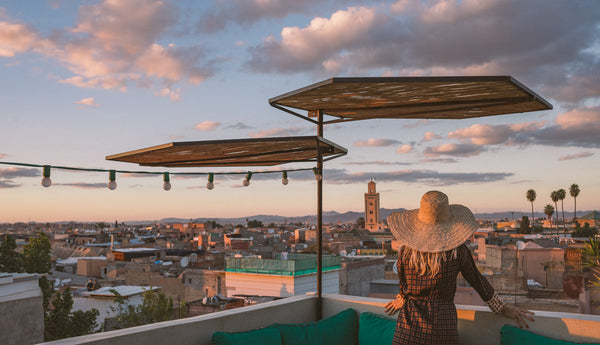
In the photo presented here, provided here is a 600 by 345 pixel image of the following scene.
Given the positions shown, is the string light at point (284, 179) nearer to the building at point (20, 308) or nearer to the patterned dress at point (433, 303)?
the patterned dress at point (433, 303)

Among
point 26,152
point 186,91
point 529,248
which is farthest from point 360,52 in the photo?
point 26,152

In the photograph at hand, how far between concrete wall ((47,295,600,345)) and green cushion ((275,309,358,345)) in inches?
5.9

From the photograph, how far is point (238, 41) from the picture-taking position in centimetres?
913

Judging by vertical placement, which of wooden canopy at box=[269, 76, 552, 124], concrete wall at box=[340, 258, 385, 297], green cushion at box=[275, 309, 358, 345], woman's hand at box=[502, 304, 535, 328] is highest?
wooden canopy at box=[269, 76, 552, 124]

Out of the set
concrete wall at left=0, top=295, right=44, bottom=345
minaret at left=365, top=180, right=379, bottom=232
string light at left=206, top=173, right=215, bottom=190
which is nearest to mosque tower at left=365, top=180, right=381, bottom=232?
minaret at left=365, top=180, right=379, bottom=232

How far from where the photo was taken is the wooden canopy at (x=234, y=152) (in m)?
3.24

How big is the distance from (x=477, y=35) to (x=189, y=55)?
7.09m

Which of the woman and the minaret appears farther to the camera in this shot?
the minaret

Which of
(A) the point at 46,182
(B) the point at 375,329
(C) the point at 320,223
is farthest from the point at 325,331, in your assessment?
(A) the point at 46,182

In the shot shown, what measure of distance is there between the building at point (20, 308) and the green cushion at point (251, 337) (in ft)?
39.3

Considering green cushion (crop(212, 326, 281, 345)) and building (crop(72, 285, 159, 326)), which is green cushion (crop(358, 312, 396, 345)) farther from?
building (crop(72, 285, 159, 326))

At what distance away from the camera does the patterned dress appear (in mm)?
2777

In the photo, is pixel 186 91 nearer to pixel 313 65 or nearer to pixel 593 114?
pixel 313 65

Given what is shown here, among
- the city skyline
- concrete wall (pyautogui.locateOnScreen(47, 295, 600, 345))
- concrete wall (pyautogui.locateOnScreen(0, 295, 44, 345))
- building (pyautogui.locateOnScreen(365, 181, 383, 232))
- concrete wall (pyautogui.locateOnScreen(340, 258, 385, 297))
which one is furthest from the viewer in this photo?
building (pyautogui.locateOnScreen(365, 181, 383, 232))
